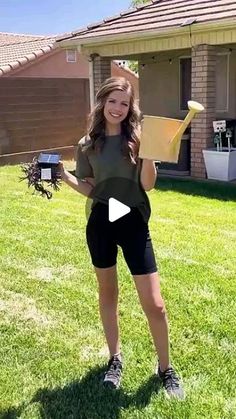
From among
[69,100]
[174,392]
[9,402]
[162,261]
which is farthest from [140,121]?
[69,100]

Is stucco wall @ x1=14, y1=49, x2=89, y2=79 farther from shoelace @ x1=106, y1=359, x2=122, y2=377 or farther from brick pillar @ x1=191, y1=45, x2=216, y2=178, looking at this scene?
shoelace @ x1=106, y1=359, x2=122, y2=377

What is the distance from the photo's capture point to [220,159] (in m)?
8.72

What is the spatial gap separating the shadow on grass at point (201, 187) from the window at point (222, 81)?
9.45 ft

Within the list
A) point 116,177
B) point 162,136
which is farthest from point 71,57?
point 162,136

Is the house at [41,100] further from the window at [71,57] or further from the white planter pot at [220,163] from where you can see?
the white planter pot at [220,163]

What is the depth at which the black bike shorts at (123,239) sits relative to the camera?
2.58 m

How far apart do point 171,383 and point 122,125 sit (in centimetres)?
140

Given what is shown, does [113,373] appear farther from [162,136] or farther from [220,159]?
[220,159]

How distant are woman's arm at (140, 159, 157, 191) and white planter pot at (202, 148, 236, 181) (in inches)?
252

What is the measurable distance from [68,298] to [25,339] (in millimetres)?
683

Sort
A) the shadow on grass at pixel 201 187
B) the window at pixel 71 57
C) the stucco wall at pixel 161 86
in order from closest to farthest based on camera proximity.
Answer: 1. the shadow on grass at pixel 201 187
2. the stucco wall at pixel 161 86
3. the window at pixel 71 57

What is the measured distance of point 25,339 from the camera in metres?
3.43

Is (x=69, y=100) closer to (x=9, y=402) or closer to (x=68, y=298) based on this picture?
(x=68, y=298)

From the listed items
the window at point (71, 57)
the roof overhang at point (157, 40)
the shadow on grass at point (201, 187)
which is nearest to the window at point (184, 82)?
the roof overhang at point (157, 40)
